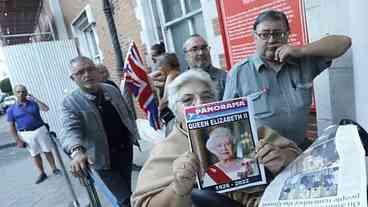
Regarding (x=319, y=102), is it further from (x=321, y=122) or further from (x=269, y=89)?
→ (x=269, y=89)

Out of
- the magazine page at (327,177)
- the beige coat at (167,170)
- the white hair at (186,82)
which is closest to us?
the magazine page at (327,177)

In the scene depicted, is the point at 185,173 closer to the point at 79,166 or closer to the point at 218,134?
the point at 218,134

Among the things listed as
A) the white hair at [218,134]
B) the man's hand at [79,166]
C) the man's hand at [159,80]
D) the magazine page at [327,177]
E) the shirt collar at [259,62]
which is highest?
the shirt collar at [259,62]

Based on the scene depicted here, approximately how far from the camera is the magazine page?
3.13ft

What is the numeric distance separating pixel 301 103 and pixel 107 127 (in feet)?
4.96

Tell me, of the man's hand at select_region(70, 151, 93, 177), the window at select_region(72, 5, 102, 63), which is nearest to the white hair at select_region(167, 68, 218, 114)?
the man's hand at select_region(70, 151, 93, 177)

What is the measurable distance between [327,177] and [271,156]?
0.26 m

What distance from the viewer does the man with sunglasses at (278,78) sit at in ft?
6.03

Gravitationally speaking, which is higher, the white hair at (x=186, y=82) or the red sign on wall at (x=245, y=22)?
the red sign on wall at (x=245, y=22)

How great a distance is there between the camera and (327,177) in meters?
1.03

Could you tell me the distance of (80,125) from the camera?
2.53m

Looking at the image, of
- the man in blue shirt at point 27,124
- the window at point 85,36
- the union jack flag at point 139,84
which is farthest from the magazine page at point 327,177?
the window at point 85,36

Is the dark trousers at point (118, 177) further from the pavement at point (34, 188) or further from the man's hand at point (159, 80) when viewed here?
the pavement at point (34, 188)

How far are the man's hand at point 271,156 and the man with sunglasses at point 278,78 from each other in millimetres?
677
